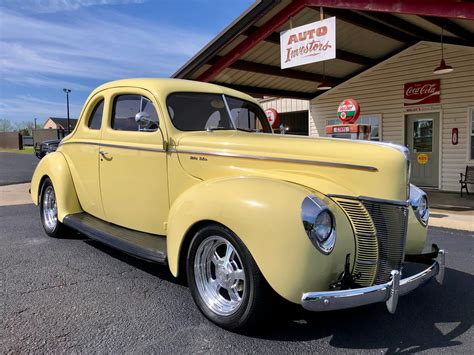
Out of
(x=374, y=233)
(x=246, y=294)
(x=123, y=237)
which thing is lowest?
(x=246, y=294)

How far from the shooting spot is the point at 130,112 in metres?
4.14

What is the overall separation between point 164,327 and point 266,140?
1.64 meters

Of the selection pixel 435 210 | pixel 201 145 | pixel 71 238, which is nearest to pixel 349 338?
pixel 201 145

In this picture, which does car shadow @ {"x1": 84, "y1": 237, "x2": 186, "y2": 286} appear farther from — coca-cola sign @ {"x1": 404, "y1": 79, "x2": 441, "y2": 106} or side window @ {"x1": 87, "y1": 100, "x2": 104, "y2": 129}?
coca-cola sign @ {"x1": 404, "y1": 79, "x2": 441, "y2": 106}

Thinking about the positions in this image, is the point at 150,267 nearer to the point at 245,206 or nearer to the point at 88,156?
the point at 88,156

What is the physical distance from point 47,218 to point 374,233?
177 inches

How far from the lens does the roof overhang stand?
7.80 metres

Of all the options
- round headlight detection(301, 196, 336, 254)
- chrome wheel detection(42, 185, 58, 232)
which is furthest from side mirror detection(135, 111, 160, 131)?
chrome wheel detection(42, 185, 58, 232)

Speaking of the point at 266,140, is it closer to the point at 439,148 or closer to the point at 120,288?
the point at 120,288

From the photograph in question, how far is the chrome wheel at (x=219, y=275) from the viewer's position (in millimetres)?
2814

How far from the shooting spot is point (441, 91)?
1099 cm

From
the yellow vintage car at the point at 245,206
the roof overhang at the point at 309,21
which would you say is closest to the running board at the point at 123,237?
the yellow vintage car at the point at 245,206

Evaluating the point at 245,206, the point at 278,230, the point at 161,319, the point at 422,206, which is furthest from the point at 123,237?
the point at 422,206

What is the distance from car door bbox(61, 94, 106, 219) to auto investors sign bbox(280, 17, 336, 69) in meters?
4.72
